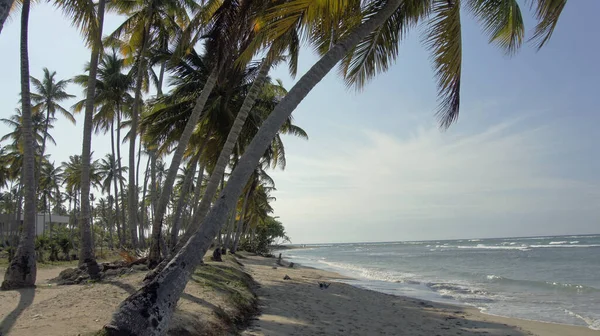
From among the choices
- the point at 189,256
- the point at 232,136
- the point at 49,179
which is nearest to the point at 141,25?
the point at 232,136

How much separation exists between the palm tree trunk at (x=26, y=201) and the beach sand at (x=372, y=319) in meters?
5.24

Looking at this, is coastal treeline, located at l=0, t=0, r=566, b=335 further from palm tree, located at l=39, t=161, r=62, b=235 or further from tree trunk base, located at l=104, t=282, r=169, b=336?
A: palm tree, located at l=39, t=161, r=62, b=235

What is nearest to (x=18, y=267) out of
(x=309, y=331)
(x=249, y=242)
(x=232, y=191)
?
(x=309, y=331)

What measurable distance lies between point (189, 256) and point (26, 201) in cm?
709

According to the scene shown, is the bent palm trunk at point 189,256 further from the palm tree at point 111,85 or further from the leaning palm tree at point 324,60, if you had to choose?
the palm tree at point 111,85

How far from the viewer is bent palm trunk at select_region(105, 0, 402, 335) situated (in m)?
3.55

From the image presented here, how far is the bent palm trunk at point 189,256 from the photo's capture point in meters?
3.55

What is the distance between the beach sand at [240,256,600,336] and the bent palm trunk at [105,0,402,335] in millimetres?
2698

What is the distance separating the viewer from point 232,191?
4.40 m

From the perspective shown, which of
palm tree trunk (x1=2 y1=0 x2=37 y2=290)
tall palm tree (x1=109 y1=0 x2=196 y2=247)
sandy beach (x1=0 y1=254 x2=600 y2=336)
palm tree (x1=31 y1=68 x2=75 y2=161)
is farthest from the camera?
palm tree (x1=31 y1=68 x2=75 y2=161)

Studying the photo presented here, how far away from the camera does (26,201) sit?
903 cm

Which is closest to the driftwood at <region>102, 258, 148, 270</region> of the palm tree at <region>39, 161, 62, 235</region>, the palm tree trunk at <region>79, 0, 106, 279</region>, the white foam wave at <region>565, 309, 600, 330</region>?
the palm tree trunk at <region>79, 0, 106, 279</region>

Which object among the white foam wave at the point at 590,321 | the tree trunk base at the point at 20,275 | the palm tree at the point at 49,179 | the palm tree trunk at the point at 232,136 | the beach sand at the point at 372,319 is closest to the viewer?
the beach sand at the point at 372,319

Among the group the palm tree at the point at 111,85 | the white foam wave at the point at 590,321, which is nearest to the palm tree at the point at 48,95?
the palm tree at the point at 111,85
